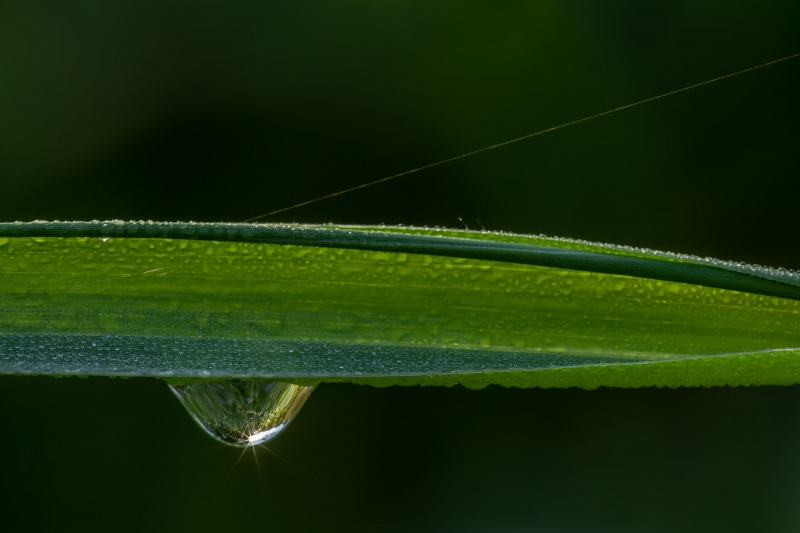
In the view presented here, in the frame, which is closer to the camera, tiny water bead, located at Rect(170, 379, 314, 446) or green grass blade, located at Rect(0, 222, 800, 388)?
green grass blade, located at Rect(0, 222, 800, 388)

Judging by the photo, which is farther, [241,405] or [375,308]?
[241,405]

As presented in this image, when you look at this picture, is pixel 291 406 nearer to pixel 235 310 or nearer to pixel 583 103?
pixel 235 310

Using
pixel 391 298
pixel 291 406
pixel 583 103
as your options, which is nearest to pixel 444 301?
pixel 391 298

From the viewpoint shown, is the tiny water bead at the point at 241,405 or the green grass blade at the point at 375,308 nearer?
the green grass blade at the point at 375,308

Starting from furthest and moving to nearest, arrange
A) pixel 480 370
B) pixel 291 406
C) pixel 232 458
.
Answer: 1. pixel 232 458
2. pixel 291 406
3. pixel 480 370
